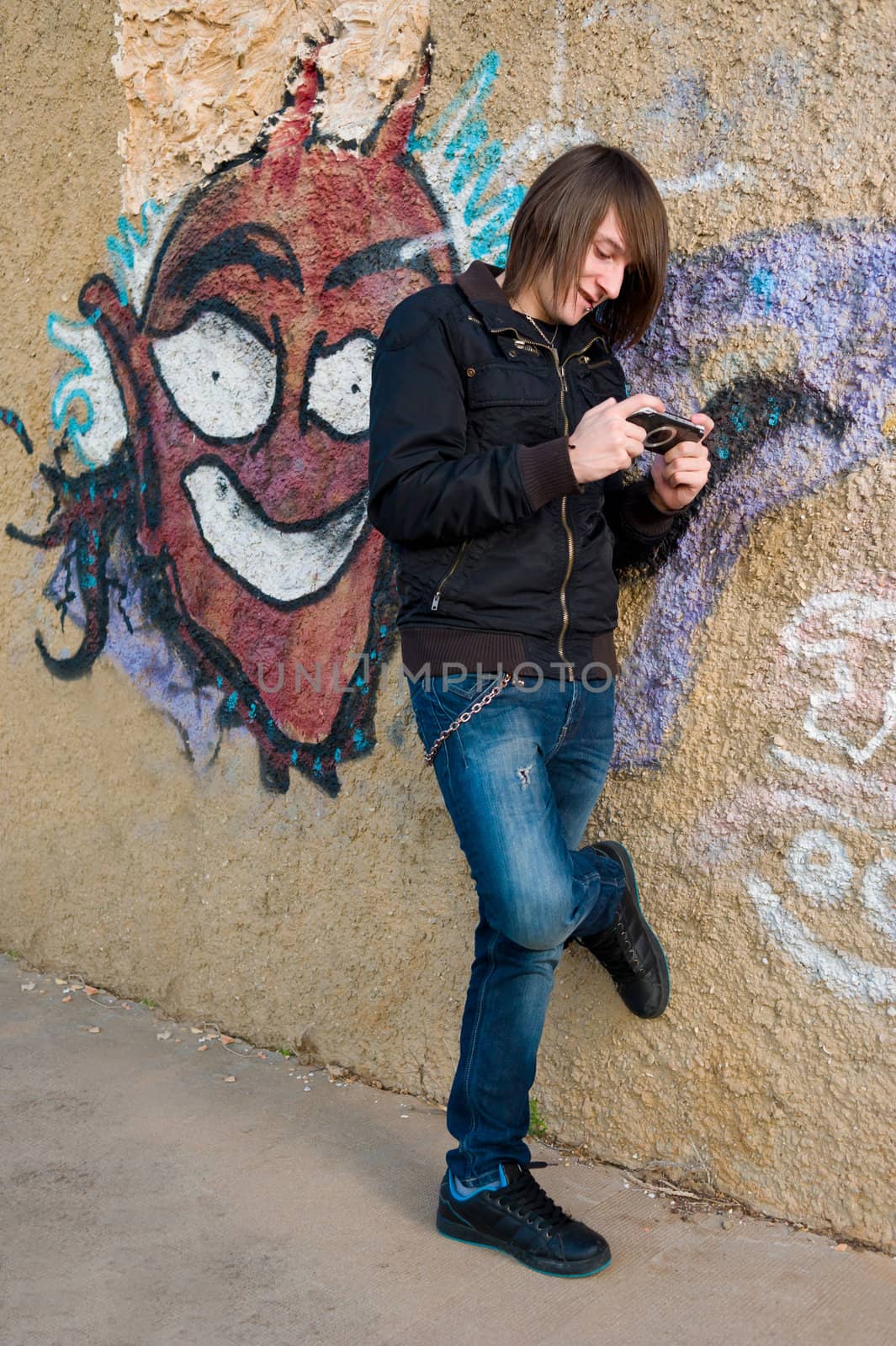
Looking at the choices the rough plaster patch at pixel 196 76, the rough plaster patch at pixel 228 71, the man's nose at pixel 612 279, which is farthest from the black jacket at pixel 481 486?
the rough plaster patch at pixel 196 76

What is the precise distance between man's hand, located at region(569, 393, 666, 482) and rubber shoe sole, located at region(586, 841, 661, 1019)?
0.82 m

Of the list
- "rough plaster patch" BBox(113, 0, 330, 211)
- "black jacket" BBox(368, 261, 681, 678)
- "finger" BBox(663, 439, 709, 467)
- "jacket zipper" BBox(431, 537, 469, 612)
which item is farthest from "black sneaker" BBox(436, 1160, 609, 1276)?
"rough plaster patch" BBox(113, 0, 330, 211)

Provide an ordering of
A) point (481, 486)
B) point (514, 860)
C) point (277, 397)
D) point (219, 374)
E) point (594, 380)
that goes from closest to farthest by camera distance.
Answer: point (481, 486), point (514, 860), point (594, 380), point (277, 397), point (219, 374)

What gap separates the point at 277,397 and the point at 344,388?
0.26 metres

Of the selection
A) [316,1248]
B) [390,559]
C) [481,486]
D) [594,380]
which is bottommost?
[316,1248]

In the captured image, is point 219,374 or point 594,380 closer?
point 594,380

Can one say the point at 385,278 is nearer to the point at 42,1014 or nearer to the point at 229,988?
the point at 229,988

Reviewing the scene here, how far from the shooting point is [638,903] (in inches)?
95.1

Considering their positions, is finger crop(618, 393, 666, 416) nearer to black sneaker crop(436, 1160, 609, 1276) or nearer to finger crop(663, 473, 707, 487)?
finger crop(663, 473, 707, 487)

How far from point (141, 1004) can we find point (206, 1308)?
4.98 ft

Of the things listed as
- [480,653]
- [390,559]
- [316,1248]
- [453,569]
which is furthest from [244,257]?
[316,1248]

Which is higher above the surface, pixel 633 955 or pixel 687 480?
pixel 687 480

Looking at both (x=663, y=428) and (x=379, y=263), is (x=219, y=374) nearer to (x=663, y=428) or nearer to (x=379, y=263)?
(x=379, y=263)

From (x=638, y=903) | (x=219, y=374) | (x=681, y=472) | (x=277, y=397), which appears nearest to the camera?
(x=681, y=472)
